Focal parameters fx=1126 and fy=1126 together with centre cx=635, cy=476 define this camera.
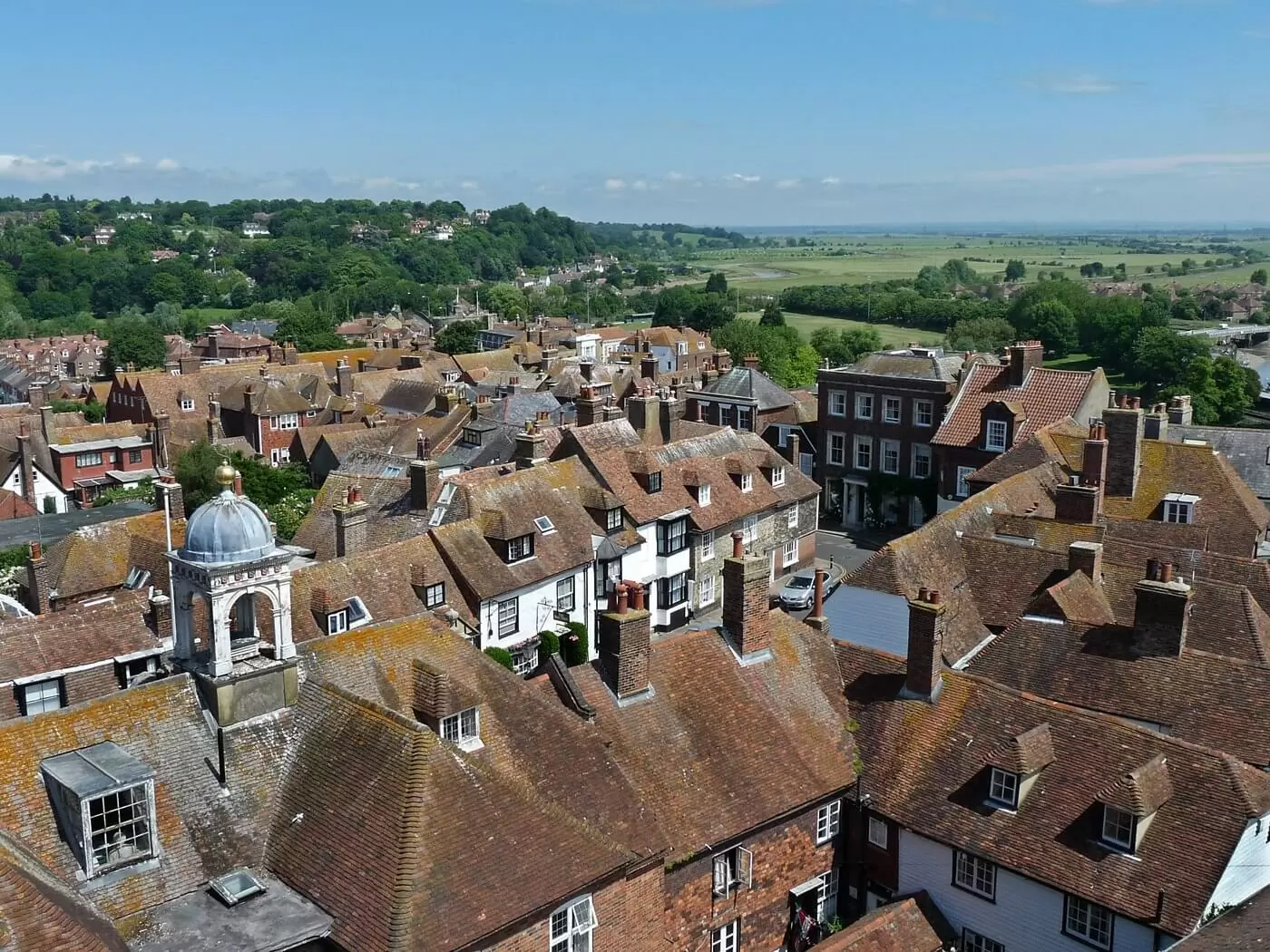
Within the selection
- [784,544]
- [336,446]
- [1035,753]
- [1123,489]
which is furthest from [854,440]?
[1035,753]

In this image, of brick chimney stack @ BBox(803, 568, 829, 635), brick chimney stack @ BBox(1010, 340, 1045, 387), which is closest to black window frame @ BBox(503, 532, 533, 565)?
brick chimney stack @ BBox(803, 568, 829, 635)

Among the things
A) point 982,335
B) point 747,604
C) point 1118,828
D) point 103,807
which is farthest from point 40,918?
point 982,335

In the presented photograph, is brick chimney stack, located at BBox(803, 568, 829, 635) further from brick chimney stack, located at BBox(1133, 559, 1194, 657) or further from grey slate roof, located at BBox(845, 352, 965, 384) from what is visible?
grey slate roof, located at BBox(845, 352, 965, 384)

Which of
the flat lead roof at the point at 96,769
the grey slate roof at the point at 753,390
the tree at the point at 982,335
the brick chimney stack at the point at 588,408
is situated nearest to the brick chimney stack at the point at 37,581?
the brick chimney stack at the point at 588,408

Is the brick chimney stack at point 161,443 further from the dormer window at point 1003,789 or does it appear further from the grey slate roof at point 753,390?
the dormer window at point 1003,789

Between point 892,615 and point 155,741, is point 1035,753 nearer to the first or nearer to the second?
point 892,615
